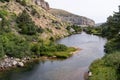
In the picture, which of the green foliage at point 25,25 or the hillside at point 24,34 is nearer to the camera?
the hillside at point 24,34

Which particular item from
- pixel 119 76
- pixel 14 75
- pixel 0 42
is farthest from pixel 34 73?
pixel 119 76

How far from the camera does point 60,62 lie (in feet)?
265

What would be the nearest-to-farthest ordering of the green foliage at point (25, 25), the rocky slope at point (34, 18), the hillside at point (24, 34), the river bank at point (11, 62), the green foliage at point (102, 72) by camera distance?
the green foliage at point (102, 72)
the river bank at point (11, 62)
the hillside at point (24, 34)
the green foliage at point (25, 25)
the rocky slope at point (34, 18)

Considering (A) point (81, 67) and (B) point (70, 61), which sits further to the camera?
(B) point (70, 61)

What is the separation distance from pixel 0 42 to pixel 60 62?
61.2 feet

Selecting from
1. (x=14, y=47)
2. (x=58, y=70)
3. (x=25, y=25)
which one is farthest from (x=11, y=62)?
(x=25, y=25)

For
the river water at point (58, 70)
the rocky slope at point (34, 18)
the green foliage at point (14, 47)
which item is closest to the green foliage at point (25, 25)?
the rocky slope at point (34, 18)

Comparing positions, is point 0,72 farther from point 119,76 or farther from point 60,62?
point 119,76

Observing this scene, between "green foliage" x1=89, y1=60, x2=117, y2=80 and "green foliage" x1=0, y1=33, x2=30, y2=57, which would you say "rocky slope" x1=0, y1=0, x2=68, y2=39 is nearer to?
"green foliage" x1=0, y1=33, x2=30, y2=57

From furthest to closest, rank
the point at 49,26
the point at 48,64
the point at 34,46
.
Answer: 1. the point at 49,26
2. the point at 34,46
3. the point at 48,64

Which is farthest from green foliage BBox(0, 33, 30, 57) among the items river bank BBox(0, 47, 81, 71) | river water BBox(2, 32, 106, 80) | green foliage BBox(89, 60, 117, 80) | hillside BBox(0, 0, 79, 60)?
green foliage BBox(89, 60, 117, 80)

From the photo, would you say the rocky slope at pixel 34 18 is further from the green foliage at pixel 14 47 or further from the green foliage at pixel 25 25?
the green foliage at pixel 14 47

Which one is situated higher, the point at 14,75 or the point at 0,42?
the point at 0,42

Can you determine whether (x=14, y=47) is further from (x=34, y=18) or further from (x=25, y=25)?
(x=34, y=18)
